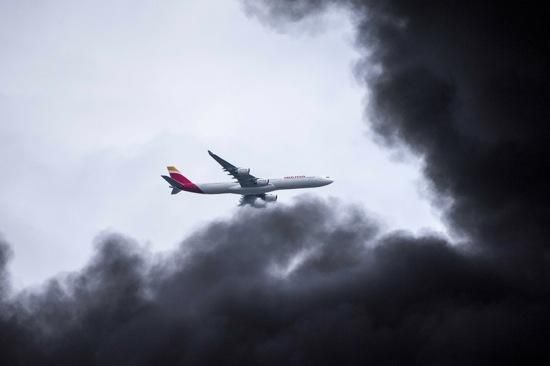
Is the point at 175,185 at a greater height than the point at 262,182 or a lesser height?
greater

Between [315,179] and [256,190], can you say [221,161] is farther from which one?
[315,179]

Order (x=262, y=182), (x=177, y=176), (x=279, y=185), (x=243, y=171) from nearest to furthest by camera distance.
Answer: (x=243, y=171) < (x=262, y=182) < (x=279, y=185) < (x=177, y=176)

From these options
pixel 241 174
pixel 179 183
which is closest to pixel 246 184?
pixel 241 174

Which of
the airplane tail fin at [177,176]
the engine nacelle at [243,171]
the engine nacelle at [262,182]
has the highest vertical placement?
the airplane tail fin at [177,176]

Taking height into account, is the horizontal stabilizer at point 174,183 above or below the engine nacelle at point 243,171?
below

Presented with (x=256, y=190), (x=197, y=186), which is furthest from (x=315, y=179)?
(x=197, y=186)

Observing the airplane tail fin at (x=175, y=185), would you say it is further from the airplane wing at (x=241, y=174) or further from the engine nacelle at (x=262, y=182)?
the engine nacelle at (x=262, y=182)

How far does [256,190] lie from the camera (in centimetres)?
17725

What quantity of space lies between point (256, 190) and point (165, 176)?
77.7 ft

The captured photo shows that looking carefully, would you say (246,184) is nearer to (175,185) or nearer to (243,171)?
(243,171)

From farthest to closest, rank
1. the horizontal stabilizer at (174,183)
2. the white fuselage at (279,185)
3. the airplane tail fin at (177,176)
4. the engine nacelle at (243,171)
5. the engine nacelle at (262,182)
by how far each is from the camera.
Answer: the airplane tail fin at (177,176), the horizontal stabilizer at (174,183), the engine nacelle at (262,182), the white fuselage at (279,185), the engine nacelle at (243,171)

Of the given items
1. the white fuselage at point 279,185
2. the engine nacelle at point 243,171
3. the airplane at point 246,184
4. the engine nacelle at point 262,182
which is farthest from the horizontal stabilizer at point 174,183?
the engine nacelle at point 262,182

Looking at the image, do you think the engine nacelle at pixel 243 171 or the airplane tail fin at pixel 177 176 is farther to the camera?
the airplane tail fin at pixel 177 176

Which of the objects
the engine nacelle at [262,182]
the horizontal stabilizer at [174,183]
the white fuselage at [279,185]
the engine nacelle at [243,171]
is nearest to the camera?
the engine nacelle at [243,171]
